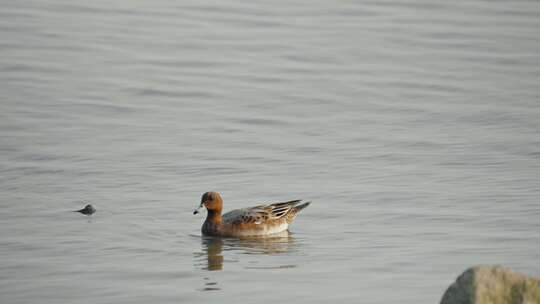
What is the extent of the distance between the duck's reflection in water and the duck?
9cm

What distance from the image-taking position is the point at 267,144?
17.0 meters

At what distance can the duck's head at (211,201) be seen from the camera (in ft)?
44.1

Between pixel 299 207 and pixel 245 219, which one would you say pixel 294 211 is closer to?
pixel 299 207

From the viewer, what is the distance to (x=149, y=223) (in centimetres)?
1322

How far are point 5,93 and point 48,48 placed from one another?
3467 mm

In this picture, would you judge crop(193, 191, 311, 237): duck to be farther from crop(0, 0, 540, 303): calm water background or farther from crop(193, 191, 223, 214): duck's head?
crop(0, 0, 540, 303): calm water background

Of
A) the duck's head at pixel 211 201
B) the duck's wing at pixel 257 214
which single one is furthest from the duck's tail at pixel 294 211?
the duck's head at pixel 211 201

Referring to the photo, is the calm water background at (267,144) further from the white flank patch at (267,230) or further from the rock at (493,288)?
the rock at (493,288)

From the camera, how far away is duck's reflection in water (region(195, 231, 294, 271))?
12.2 metres

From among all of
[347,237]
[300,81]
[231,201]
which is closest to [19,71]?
[300,81]

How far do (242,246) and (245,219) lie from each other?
46cm

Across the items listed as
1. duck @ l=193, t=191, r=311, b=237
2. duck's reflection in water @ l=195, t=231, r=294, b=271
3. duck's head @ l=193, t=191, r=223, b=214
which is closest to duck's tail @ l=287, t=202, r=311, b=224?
duck @ l=193, t=191, r=311, b=237

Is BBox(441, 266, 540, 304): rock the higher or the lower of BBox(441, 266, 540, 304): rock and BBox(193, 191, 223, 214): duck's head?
the lower

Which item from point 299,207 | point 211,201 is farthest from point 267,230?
point 211,201
